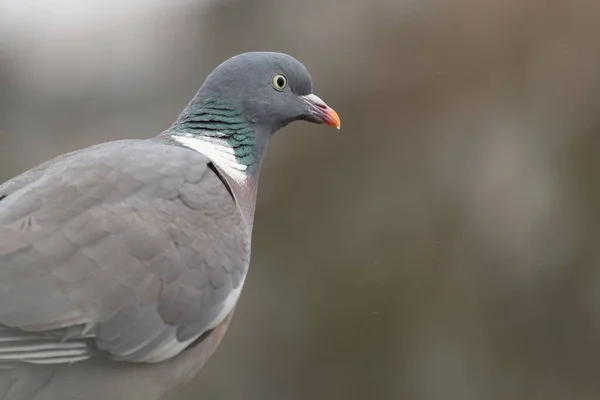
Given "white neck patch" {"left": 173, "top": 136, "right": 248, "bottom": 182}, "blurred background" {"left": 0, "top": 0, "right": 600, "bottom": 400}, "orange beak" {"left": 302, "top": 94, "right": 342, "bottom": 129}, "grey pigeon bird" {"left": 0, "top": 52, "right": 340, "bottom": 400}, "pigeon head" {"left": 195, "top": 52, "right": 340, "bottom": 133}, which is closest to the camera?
"grey pigeon bird" {"left": 0, "top": 52, "right": 340, "bottom": 400}

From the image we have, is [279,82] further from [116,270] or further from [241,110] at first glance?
[116,270]

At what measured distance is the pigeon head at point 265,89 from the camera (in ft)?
8.68

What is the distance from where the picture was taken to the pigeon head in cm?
264

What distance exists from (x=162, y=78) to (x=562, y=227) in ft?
12.2

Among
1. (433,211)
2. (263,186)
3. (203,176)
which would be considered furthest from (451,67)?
(203,176)

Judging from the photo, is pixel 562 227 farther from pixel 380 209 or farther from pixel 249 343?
pixel 249 343

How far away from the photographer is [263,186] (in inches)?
261

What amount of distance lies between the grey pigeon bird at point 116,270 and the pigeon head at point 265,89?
0.27 meters

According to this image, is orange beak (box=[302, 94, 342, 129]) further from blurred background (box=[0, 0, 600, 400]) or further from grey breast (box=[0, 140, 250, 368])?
blurred background (box=[0, 0, 600, 400])

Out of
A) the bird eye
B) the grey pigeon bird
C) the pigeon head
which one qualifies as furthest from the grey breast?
the bird eye

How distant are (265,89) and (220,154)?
0.93 feet

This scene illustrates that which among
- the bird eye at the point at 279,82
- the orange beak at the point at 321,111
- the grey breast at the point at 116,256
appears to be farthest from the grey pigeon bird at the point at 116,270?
the orange beak at the point at 321,111

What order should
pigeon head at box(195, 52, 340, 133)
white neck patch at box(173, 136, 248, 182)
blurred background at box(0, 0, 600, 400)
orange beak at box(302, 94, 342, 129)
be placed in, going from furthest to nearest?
blurred background at box(0, 0, 600, 400), orange beak at box(302, 94, 342, 129), pigeon head at box(195, 52, 340, 133), white neck patch at box(173, 136, 248, 182)

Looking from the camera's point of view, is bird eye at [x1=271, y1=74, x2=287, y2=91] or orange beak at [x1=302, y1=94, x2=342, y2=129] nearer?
bird eye at [x1=271, y1=74, x2=287, y2=91]
